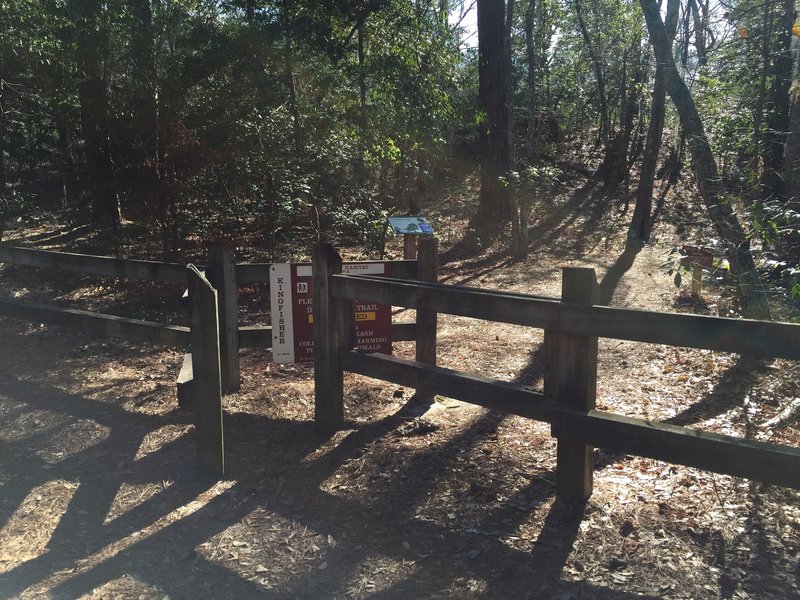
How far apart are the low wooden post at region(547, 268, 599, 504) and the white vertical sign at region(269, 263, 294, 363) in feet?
8.79

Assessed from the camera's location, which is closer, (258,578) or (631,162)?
(258,578)

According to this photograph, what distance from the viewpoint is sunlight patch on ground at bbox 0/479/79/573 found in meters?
4.10

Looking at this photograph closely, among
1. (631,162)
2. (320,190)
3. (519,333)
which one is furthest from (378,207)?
(631,162)

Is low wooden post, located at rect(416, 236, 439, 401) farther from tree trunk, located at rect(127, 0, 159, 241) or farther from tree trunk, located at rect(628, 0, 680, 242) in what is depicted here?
tree trunk, located at rect(628, 0, 680, 242)

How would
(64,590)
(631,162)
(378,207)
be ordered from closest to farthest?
(64,590) → (378,207) → (631,162)

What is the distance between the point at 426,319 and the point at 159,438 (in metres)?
2.50

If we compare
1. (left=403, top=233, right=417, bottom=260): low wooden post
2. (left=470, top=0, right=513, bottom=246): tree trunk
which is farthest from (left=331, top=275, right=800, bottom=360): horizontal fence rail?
(left=470, top=0, right=513, bottom=246): tree trunk

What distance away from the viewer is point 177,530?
4.32 m

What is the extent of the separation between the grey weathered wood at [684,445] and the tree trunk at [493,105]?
44.8 ft

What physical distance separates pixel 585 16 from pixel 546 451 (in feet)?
105

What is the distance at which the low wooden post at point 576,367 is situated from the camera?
157 inches

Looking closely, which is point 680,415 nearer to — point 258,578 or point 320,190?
point 258,578

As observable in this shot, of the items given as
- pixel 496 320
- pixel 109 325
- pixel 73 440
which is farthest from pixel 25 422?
pixel 496 320

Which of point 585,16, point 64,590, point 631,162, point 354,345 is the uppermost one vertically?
point 585,16
